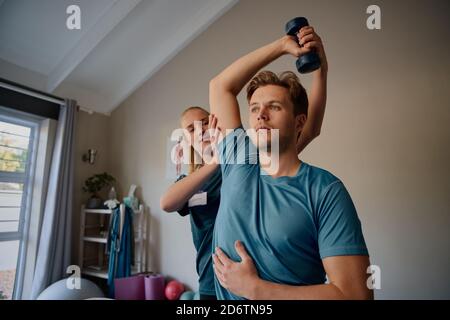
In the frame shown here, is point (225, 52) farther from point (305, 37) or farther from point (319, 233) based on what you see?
point (319, 233)

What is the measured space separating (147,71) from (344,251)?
1.18 meters

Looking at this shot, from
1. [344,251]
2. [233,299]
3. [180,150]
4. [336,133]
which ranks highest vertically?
[336,133]

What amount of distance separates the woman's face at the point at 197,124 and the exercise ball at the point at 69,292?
0.82 meters

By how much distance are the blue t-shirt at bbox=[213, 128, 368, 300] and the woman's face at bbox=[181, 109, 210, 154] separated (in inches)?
7.5

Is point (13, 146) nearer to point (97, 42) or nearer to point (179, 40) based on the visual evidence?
point (97, 42)

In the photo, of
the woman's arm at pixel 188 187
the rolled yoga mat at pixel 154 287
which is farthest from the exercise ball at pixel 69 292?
the woman's arm at pixel 188 187

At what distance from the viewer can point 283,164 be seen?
62cm

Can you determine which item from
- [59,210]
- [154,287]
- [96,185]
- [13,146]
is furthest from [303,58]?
[59,210]

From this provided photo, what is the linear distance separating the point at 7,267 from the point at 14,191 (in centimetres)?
39

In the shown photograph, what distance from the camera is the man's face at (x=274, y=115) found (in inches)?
24.1

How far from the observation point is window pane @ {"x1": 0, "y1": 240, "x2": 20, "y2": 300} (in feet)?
3.91

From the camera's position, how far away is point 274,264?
1.79 feet

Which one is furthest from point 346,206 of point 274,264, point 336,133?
point 336,133

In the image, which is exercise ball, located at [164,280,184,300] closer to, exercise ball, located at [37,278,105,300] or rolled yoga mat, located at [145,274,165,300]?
rolled yoga mat, located at [145,274,165,300]
